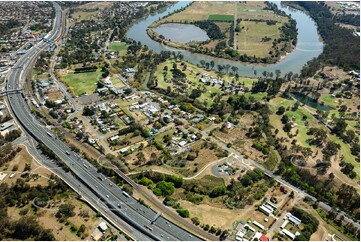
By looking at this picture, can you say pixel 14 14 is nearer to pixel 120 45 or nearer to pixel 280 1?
pixel 120 45

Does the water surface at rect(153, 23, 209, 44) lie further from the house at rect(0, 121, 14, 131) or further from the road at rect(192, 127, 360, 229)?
the house at rect(0, 121, 14, 131)

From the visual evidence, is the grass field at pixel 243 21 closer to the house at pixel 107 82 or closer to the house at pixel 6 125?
the house at pixel 107 82

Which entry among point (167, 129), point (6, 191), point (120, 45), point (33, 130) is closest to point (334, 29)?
point (120, 45)

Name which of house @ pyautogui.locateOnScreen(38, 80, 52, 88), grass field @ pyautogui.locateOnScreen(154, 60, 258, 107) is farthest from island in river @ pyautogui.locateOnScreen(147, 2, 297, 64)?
house @ pyautogui.locateOnScreen(38, 80, 52, 88)

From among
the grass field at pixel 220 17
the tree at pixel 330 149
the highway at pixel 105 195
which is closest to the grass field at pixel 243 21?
the grass field at pixel 220 17

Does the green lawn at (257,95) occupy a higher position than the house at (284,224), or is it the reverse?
the green lawn at (257,95)

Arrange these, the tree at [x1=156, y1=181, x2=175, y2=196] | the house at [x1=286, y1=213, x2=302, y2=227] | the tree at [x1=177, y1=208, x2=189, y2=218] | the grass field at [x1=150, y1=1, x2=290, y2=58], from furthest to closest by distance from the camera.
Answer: the grass field at [x1=150, y1=1, x2=290, y2=58]
the tree at [x1=156, y1=181, x2=175, y2=196]
the tree at [x1=177, y1=208, x2=189, y2=218]
the house at [x1=286, y1=213, x2=302, y2=227]

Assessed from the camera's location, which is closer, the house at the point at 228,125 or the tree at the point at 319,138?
the tree at the point at 319,138
